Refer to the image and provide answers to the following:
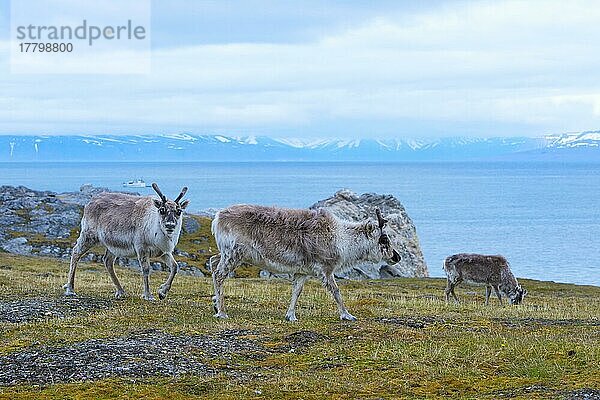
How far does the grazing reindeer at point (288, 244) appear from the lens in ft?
72.7

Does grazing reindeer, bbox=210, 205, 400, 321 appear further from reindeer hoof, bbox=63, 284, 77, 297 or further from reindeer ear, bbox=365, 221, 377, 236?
reindeer hoof, bbox=63, 284, 77, 297

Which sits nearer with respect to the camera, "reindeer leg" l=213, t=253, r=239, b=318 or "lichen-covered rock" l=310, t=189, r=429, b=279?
"reindeer leg" l=213, t=253, r=239, b=318

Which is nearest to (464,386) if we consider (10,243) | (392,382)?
(392,382)

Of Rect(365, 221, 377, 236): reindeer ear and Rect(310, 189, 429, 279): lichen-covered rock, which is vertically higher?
Rect(365, 221, 377, 236): reindeer ear

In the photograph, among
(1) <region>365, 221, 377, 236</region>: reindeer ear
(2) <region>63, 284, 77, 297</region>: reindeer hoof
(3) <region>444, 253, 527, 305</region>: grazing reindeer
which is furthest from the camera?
(3) <region>444, 253, 527, 305</region>: grazing reindeer

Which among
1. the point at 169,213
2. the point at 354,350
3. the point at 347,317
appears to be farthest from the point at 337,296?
the point at 169,213

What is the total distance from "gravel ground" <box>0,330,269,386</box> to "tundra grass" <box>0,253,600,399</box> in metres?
0.35

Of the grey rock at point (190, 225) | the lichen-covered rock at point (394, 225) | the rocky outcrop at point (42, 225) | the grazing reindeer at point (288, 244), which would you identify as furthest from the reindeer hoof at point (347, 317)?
the grey rock at point (190, 225)

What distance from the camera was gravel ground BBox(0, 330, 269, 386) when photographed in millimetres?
14633

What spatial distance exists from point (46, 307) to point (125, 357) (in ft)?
24.0

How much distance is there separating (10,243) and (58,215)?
1156 centimetres

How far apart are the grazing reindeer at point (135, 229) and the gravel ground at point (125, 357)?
20.5 feet

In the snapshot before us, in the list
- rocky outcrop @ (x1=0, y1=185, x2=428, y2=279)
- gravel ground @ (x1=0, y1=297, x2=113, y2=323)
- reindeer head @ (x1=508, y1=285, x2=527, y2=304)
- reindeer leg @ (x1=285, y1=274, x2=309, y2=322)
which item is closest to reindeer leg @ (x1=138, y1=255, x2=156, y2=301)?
gravel ground @ (x1=0, y1=297, x2=113, y2=323)

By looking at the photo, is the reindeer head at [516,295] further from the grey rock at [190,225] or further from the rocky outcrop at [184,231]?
the grey rock at [190,225]
